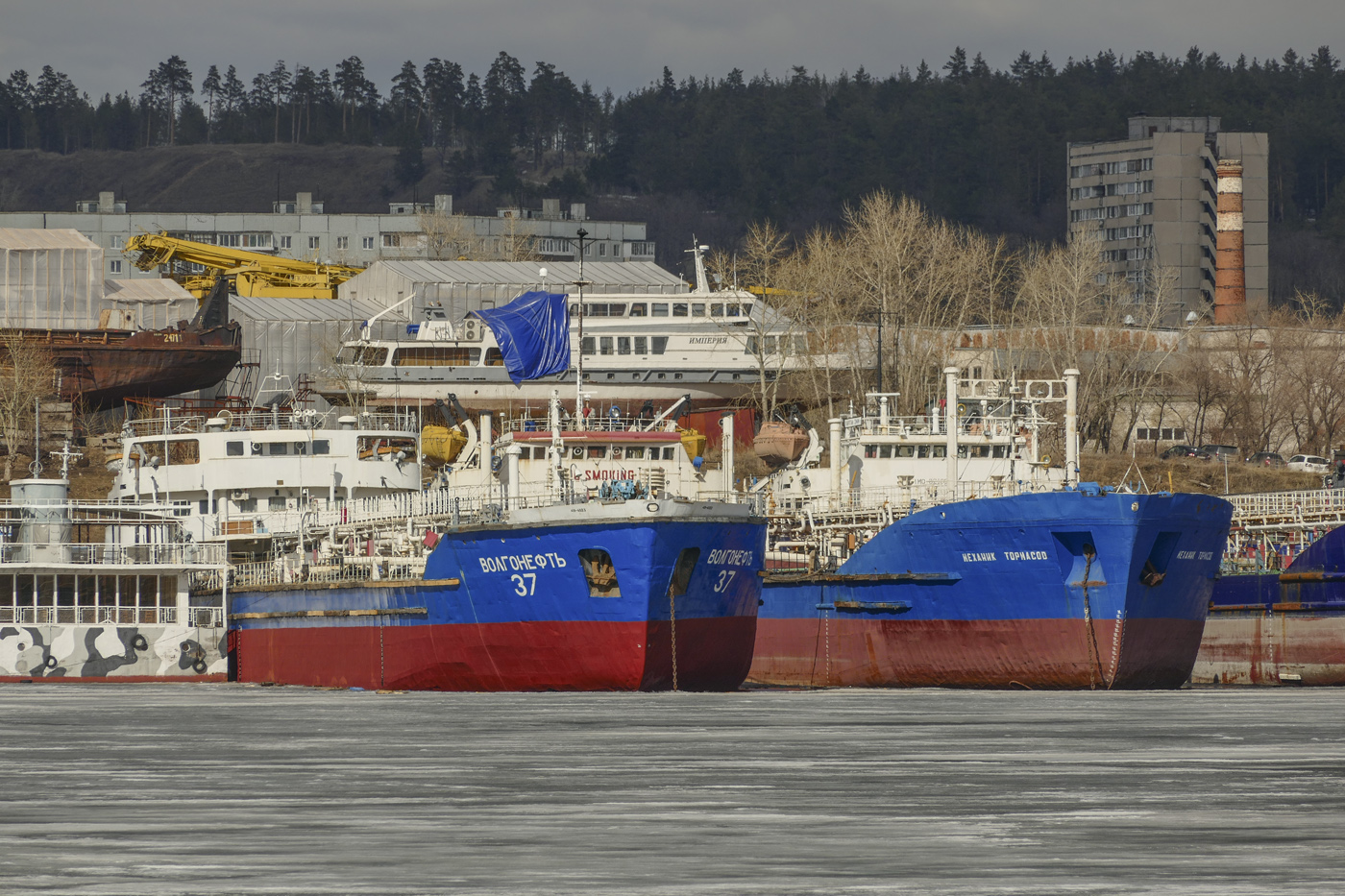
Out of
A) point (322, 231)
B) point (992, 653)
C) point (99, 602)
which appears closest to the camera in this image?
point (992, 653)

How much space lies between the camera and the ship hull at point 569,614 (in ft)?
133

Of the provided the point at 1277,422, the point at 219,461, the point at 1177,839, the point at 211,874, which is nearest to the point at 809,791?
the point at 1177,839

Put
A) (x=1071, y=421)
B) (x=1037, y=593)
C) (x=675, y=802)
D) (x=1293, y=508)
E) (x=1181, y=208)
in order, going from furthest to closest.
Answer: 1. (x=1181, y=208)
2. (x=1293, y=508)
3. (x=1071, y=421)
4. (x=1037, y=593)
5. (x=675, y=802)

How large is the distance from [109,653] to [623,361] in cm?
4210

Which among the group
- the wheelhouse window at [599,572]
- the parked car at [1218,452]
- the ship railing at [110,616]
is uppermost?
the parked car at [1218,452]

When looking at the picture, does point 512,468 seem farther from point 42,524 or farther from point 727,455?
point 42,524

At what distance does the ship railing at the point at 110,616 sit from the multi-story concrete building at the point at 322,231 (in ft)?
273

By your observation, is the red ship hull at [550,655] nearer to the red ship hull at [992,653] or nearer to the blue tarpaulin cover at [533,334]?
the red ship hull at [992,653]

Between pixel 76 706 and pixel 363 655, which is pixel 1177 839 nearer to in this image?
pixel 76 706

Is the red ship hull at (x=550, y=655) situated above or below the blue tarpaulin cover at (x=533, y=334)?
below

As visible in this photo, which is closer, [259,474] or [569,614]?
[569,614]

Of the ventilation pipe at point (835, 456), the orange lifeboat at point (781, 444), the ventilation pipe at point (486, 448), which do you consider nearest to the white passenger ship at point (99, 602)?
the ventilation pipe at point (486, 448)

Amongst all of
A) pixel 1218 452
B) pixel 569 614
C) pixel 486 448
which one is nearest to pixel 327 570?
pixel 486 448

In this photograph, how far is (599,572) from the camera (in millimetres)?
40969
